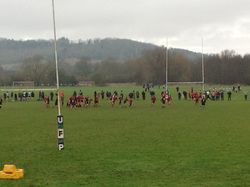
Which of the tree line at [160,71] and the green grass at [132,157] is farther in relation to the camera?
the tree line at [160,71]

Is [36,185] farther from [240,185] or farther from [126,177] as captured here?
[240,185]

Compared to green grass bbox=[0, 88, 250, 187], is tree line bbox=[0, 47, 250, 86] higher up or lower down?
higher up

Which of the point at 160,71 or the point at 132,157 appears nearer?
the point at 132,157

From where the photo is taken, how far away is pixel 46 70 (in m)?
127

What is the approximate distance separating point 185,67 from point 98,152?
385ft

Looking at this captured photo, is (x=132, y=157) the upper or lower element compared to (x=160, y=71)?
lower

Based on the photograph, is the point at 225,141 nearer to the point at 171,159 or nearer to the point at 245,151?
the point at 245,151

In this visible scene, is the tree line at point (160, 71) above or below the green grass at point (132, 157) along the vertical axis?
above

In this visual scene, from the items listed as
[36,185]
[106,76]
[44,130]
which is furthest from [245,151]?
[106,76]

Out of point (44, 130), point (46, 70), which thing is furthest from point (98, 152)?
point (46, 70)

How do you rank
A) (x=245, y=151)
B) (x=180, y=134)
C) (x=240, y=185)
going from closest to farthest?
(x=240, y=185) < (x=245, y=151) < (x=180, y=134)

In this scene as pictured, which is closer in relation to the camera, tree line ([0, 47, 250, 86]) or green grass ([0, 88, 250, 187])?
green grass ([0, 88, 250, 187])

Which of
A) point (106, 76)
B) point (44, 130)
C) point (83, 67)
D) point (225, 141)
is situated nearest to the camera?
point (225, 141)

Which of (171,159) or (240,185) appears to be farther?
(171,159)
